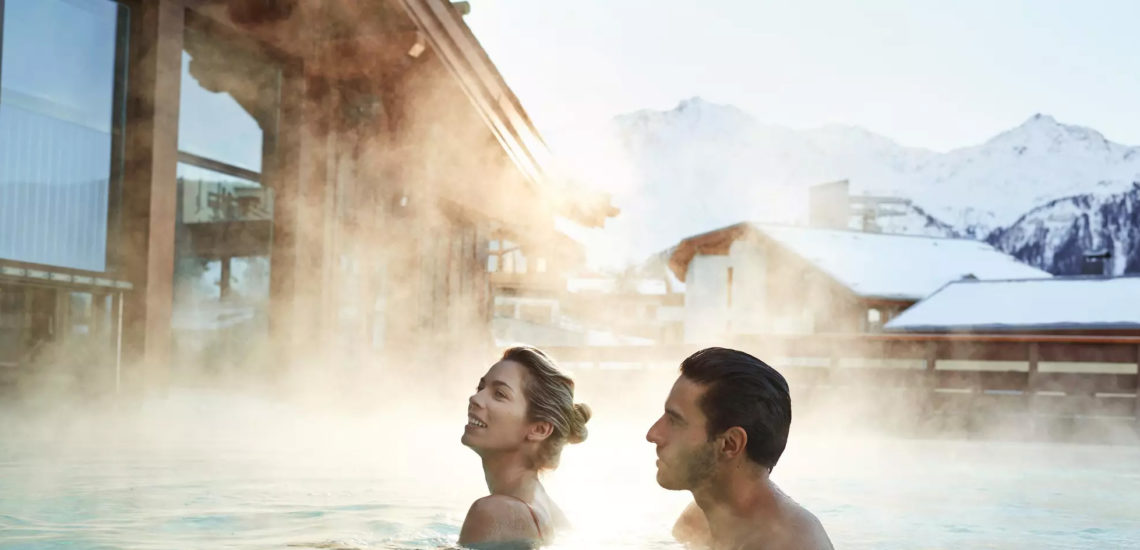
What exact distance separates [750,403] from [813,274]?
1005 inches

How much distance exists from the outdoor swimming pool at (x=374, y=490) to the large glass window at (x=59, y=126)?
1172 mm

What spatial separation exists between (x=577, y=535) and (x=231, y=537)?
1.42 m

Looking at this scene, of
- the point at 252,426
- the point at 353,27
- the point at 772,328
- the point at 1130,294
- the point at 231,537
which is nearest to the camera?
the point at 231,537

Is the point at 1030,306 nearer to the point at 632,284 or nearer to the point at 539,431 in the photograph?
the point at 539,431

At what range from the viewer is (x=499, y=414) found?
3.50 meters

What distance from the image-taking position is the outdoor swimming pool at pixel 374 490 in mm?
4398

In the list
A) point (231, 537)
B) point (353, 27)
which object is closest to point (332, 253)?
point (353, 27)

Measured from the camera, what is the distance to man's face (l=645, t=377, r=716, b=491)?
2803mm

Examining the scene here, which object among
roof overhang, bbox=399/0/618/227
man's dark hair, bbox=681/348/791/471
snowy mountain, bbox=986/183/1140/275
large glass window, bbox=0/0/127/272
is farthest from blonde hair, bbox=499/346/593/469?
snowy mountain, bbox=986/183/1140/275

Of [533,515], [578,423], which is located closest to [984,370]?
[578,423]

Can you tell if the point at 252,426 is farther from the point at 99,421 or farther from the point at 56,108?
the point at 56,108

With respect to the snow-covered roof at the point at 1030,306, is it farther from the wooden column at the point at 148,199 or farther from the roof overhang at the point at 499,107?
the wooden column at the point at 148,199

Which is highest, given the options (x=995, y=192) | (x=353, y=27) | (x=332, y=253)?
(x=995, y=192)

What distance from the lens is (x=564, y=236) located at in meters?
15.8
